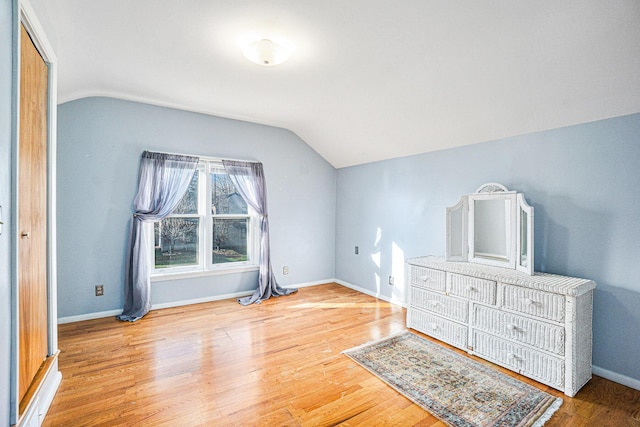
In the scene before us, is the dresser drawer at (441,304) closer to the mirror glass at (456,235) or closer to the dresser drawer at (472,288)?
the dresser drawer at (472,288)

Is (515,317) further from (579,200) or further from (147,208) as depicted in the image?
(147,208)

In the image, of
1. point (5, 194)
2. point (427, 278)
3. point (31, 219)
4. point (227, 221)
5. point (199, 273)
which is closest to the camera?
point (5, 194)

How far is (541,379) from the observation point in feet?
7.32

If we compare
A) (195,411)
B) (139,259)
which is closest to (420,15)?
(195,411)

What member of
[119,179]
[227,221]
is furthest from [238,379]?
[119,179]

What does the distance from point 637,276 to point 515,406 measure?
132 centimetres

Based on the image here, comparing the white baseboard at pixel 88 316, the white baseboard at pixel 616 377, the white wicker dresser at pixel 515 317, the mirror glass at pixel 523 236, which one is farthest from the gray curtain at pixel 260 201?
the white baseboard at pixel 616 377

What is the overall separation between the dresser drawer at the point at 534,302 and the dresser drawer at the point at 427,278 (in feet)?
1.90

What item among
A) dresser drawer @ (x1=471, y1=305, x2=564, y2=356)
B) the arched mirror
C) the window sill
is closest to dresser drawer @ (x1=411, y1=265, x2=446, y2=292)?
the arched mirror

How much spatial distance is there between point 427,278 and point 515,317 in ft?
2.74

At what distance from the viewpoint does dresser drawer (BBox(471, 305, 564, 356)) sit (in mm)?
2179

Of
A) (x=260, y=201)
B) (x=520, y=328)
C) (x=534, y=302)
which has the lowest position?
(x=520, y=328)

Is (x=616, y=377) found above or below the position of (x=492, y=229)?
below

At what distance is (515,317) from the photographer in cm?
239
